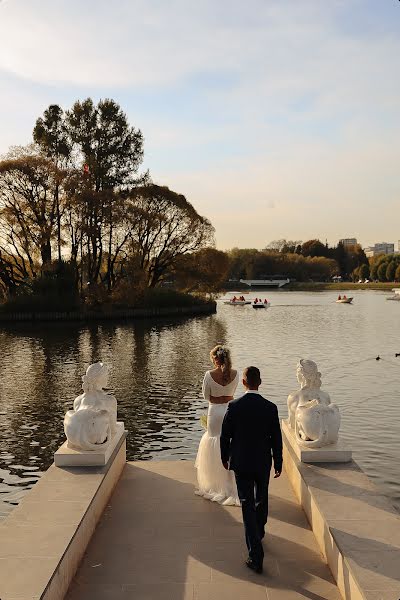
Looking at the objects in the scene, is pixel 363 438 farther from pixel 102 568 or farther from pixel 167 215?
pixel 167 215

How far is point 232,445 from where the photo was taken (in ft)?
20.2

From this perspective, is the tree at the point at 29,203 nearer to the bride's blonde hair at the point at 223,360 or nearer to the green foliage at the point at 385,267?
the bride's blonde hair at the point at 223,360

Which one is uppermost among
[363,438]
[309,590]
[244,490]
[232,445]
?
[232,445]

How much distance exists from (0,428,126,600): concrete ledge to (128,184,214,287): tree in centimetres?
5100

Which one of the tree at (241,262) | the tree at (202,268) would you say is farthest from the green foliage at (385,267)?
the tree at (202,268)

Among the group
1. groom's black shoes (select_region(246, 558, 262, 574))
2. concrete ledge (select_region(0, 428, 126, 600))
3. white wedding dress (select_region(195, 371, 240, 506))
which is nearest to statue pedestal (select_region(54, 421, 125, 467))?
concrete ledge (select_region(0, 428, 126, 600))

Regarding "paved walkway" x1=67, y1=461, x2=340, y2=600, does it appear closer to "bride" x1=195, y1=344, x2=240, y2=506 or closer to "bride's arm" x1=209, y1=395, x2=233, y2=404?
"bride" x1=195, y1=344, x2=240, y2=506

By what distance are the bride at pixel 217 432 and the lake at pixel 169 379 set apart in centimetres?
432

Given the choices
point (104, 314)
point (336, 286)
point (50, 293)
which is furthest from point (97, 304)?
point (336, 286)

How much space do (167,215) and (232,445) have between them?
5508cm

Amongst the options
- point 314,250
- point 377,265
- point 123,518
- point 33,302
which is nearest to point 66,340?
point 33,302

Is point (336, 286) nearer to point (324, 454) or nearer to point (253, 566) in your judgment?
point (324, 454)

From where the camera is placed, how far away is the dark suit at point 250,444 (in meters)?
6.01

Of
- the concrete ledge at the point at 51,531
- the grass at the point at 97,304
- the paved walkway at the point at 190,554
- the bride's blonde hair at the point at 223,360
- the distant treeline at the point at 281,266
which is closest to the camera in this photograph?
the concrete ledge at the point at 51,531
